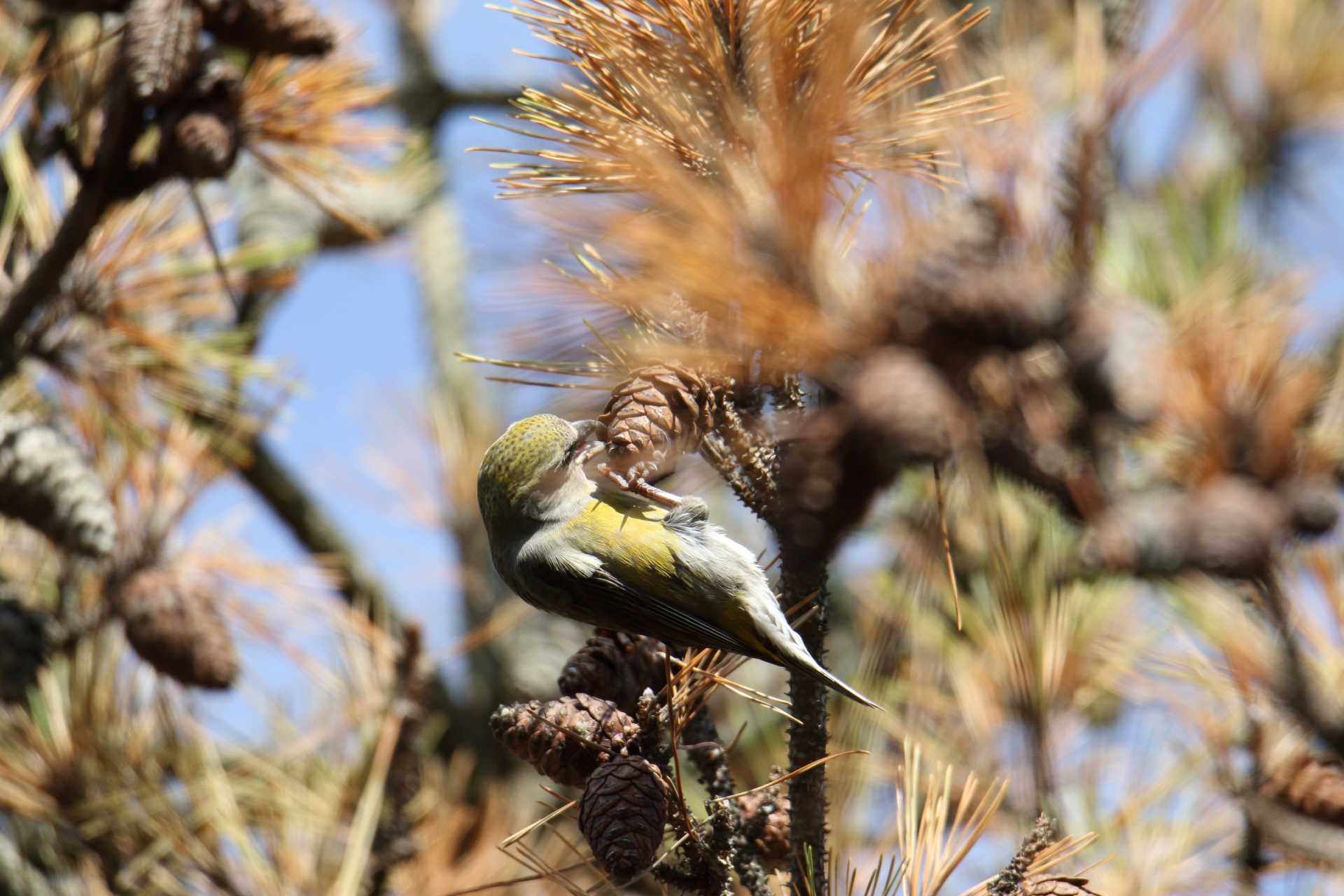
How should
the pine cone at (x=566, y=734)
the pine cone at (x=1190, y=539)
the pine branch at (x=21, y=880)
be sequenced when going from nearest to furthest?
the pine cone at (x=1190, y=539) < the pine cone at (x=566, y=734) < the pine branch at (x=21, y=880)

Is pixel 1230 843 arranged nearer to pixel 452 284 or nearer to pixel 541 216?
pixel 541 216

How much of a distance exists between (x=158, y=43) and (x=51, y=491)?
2.22 ft

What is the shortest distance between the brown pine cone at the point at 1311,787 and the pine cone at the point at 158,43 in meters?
1.81

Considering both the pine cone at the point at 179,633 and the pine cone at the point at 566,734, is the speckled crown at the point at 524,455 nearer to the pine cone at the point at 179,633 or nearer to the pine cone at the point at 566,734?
the pine cone at the point at 179,633

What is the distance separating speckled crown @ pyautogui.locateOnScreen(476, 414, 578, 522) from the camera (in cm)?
193

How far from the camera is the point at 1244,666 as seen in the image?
1.55 m

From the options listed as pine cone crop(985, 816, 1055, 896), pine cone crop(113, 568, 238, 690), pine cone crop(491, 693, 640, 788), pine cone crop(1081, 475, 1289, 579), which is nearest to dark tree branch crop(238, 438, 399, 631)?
pine cone crop(113, 568, 238, 690)

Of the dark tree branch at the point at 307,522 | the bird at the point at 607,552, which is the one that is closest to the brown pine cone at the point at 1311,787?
the bird at the point at 607,552

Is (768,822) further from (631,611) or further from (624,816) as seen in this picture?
(631,611)

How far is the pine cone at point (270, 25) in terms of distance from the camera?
1.80m

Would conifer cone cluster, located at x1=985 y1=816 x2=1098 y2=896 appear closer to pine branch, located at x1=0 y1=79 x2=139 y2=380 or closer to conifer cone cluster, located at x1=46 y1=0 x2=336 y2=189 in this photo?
conifer cone cluster, located at x1=46 y1=0 x2=336 y2=189

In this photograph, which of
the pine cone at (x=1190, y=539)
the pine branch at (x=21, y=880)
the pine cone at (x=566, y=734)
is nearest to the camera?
the pine cone at (x=1190, y=539)

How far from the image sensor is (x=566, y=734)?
124 centimetres

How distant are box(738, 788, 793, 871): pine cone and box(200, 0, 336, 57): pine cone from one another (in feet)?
4.08
